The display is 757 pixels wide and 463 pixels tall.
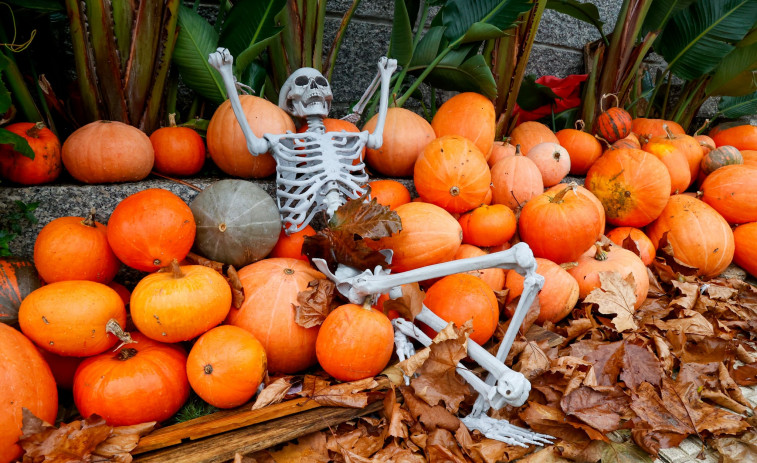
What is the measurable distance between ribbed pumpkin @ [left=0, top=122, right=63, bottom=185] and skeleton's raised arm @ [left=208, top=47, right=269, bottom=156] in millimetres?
813

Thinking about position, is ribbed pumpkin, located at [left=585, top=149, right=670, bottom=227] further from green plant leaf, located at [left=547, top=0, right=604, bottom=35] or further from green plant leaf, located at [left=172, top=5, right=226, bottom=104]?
green plant leaf, located at [left=172, top=5, right=226, bottom=104]

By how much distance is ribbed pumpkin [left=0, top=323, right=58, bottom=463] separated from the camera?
129 cm

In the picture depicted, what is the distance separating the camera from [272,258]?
2107mm

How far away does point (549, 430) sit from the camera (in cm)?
153

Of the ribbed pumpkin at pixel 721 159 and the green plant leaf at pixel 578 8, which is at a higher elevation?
the green plant leaf at pixel 578 8

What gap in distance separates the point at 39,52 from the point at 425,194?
232 cm

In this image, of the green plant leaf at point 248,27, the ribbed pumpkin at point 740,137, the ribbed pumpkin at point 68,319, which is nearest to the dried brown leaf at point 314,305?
A: the ribbed pumpkin at point 68,319

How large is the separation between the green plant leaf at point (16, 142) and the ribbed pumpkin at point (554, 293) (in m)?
2.18

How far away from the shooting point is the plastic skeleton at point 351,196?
1.50 metres

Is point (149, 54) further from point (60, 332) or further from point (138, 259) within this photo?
point (60, 332)

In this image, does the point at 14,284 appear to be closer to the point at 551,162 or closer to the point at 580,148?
Result: the point at 551,162

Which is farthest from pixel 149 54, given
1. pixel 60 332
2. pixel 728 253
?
pixel 728 253

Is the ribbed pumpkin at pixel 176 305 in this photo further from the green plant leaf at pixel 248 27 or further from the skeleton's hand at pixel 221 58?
the green plant leaf at pixel 248 27

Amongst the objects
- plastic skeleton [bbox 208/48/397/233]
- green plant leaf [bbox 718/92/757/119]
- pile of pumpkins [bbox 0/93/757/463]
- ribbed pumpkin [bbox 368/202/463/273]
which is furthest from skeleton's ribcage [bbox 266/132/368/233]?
green plant leaf [bbox 718/92/757/119]
